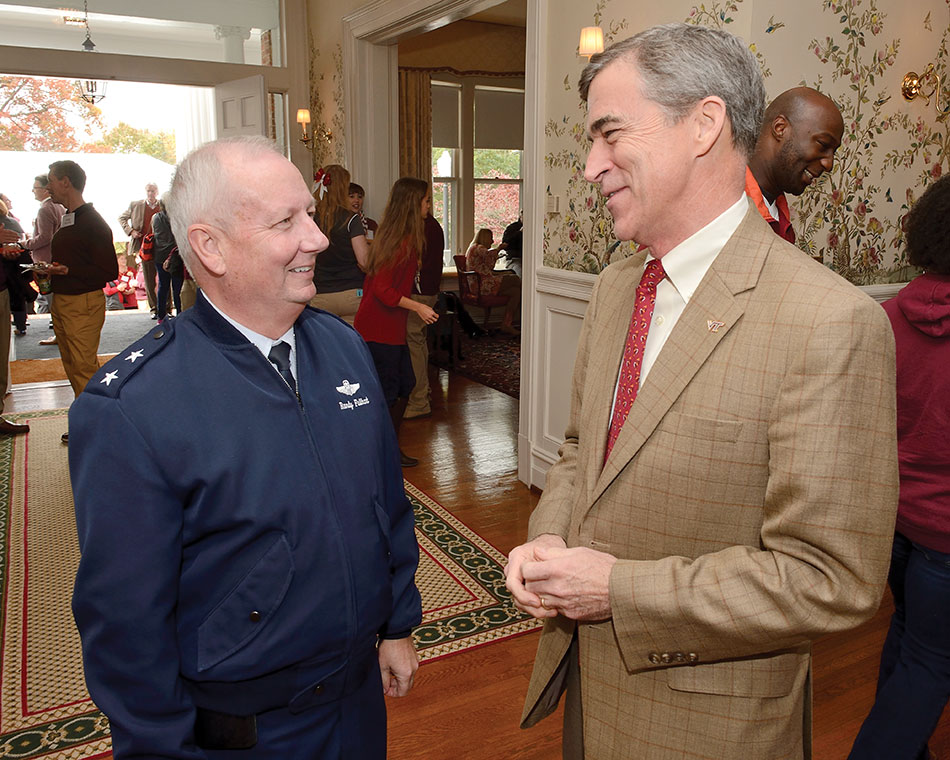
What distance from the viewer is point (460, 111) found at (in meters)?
9.00

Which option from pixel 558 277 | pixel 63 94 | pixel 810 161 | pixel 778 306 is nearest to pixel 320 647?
pixel 778 306

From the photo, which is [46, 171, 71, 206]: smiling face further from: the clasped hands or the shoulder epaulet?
the clasped hands

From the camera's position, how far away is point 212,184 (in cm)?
116

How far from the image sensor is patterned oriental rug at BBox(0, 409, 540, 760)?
2.31m

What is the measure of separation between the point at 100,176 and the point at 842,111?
13.0 m

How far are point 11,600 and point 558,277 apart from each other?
286 centimetres

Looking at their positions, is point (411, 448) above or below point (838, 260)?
below

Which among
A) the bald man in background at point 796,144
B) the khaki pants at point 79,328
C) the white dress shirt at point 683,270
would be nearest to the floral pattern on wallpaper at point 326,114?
the khaki pants at point 79,328

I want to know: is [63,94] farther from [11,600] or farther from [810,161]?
[810,161]

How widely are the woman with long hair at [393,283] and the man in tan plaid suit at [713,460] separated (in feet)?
9.78

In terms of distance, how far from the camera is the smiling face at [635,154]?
1031 millimetres

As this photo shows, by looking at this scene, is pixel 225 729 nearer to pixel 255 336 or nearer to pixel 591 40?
pixel 255 336

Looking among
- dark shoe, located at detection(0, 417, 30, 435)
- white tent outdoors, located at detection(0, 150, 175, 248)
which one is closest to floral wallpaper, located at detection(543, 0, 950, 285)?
dark shoe, located at detection(0, 417, 30, 435)

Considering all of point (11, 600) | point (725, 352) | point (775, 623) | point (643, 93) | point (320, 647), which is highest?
point (643, 93)
